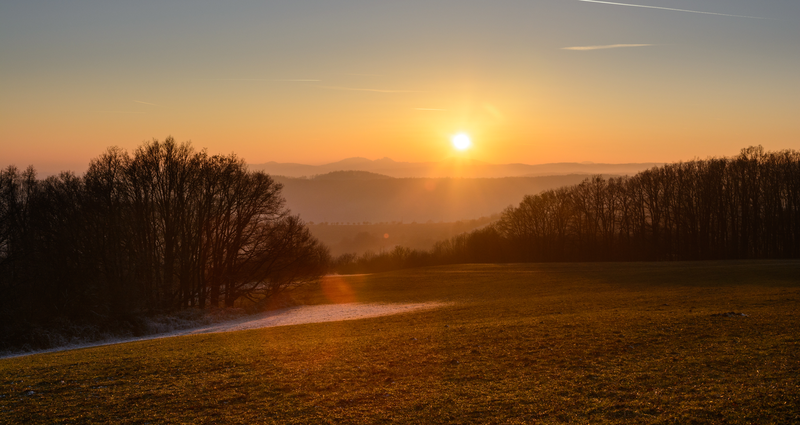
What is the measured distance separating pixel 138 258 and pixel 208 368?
30789 millimetres

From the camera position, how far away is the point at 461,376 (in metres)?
→ 11.2

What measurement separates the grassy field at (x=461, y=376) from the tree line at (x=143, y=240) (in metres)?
20.1

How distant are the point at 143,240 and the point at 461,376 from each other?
3807cm

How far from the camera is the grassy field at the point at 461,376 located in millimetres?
8656

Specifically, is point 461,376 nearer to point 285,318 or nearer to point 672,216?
point 285,318

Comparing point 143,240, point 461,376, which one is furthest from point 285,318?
point 461,376

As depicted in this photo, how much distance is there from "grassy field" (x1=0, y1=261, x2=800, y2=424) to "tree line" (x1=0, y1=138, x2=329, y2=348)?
2007cm

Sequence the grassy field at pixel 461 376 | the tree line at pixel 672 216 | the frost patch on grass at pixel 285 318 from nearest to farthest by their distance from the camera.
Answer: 1. the grassy field at pixel 461 376
2. the frost patch on grass at pixel 285 318
3. the tree line at pixel 672 216

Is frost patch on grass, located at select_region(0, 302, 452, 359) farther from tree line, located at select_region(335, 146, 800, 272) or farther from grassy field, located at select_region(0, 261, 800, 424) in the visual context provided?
tree line, located at select_region(335, 146, 800, 272)

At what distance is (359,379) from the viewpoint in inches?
446

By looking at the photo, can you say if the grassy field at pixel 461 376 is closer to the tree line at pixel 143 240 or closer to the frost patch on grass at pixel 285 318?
the frost patch on grass at pixel 285 318

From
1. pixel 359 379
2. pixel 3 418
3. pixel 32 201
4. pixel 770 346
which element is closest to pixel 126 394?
pixel 3 418

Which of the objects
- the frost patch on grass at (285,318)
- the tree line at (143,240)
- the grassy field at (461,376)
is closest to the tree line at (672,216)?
the tree line at (143,240)

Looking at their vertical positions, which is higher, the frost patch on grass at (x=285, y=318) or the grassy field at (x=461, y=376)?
the grassy field at (x=461, y=376)
